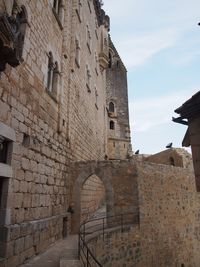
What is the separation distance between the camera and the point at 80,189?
9461 mm

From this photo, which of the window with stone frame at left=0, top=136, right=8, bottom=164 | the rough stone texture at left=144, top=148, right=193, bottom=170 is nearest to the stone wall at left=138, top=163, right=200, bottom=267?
the rough stone texture at left=144, top=148, right=193, bottom=170

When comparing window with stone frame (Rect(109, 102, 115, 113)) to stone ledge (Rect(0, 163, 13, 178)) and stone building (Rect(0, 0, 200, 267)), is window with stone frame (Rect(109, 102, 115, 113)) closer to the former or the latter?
stone building (Rect(0, 0, 200, 267))

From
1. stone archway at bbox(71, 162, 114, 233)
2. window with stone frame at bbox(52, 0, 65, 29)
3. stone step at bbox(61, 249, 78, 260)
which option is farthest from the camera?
window with stone frame at bbox(52, 0, 65, 29)

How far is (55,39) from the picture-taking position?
8.67 metres

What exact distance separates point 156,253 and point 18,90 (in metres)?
8.82

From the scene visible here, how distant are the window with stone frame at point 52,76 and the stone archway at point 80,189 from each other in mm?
3295

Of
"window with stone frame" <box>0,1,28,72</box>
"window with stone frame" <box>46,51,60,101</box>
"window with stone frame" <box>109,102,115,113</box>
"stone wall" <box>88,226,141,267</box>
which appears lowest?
"stone wall" <box>88,226,141,267</box>

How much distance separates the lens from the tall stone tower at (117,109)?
2253 cm

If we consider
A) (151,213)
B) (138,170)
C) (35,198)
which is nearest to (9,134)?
(35,198)

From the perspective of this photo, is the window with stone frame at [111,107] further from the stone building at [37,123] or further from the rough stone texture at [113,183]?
the rough stone texture at [113,183]

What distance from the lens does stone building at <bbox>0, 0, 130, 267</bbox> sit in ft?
16.2

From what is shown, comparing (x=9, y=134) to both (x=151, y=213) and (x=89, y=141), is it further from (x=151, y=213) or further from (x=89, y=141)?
(x=89, y=141)

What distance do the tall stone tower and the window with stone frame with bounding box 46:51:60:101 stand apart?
545 inches

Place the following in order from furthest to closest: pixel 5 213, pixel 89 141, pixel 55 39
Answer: pixel 89 141 → pixel 55 39 → pixel 5 213
